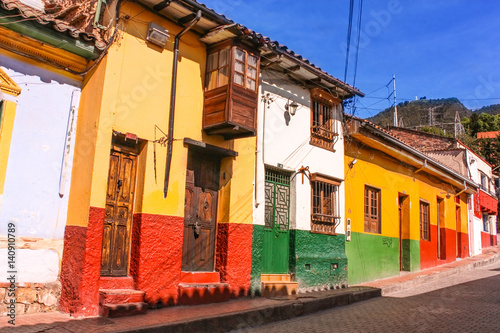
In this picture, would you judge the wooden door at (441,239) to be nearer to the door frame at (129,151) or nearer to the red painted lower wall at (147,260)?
the red painted lower wall at (147,260)

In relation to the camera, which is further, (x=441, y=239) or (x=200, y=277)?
(x=441, y=239)

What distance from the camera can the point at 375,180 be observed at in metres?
14.2

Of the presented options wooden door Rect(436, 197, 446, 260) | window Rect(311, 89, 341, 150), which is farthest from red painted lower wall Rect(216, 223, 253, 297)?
wooden door Rect(436, 197, 446, 260)

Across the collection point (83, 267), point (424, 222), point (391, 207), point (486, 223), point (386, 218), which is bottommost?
point (83, 267)

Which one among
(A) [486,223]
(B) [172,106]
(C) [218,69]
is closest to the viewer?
(B) [172,106]

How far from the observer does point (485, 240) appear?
2706cm

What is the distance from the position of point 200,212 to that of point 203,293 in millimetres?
1637

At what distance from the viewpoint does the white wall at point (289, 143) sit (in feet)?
33.2

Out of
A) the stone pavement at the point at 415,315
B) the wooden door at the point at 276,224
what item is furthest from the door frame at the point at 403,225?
the wooden door at the point at 276,224

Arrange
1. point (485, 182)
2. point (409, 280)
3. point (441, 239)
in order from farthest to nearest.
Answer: point (485, 182) → point (441, 239) → point (409, 280)

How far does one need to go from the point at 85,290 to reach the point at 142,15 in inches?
193

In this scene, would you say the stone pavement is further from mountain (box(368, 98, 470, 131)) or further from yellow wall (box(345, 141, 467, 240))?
mountain (box(368, 98, 470, 131))

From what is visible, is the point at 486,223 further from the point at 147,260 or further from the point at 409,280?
the point at 147,260

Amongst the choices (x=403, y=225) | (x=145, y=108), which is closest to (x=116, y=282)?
(x=145, y=108)
